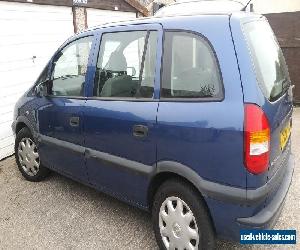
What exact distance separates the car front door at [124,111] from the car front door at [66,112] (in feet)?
0.60

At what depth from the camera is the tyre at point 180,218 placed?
2.87 m

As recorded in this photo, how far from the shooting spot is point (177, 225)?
307 centimetres

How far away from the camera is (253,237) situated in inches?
107

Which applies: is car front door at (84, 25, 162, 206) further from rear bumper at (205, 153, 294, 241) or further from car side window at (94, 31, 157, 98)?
rear bumper at (205, 153, 294, 241)

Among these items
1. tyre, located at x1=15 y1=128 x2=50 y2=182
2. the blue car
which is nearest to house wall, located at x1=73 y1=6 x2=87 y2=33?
tyre, located at x1=15 y1=128 x2=50 y2=182

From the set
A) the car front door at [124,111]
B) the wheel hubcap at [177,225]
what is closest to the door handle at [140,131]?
the car front door at [124,111]

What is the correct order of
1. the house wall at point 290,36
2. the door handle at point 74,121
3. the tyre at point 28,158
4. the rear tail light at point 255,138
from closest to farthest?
the rear tail light at point 255,138 < the door handle at point 74,121 < the tyre at point 28,158 < the house wall at point 290,36

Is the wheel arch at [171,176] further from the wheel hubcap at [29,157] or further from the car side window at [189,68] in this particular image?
the wheel hubcap at [29,157]

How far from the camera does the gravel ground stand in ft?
11.9

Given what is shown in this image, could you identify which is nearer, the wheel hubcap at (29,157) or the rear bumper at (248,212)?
the rear bumper at (248,212)

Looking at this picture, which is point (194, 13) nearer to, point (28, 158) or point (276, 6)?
point (28, 158)

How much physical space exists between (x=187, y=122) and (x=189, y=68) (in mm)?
431

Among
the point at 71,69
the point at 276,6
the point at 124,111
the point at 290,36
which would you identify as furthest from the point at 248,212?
the point at 276,6

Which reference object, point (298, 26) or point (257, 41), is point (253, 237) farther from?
point (298, 26)
